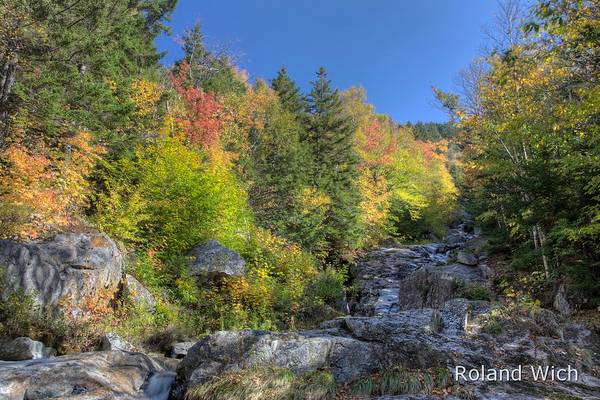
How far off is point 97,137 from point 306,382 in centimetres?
1173

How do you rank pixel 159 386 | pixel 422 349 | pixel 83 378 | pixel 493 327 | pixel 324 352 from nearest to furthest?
pixel 83 378 → pixel 159 386 → pixel 324 352 → pixel 422 349 → pixel 493 327

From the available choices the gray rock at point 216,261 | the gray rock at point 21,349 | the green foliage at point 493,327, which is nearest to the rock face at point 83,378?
the gray rock at point 21,349

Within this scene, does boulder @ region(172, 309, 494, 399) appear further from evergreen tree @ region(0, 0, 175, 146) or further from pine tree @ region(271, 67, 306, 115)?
pine tree @ region(271, 67, 306, 115)

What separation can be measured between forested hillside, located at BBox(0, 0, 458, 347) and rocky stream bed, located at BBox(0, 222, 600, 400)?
7.69ft

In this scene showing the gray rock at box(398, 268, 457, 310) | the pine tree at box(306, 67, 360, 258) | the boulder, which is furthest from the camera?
the pine tree at box(306, 67, 360, 258)

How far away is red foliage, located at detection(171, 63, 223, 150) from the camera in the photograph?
21000 millimetres

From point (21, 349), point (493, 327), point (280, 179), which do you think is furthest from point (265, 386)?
point (280, 179)

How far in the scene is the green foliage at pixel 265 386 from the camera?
19.0 ft

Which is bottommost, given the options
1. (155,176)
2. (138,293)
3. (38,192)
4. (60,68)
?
(138,293)

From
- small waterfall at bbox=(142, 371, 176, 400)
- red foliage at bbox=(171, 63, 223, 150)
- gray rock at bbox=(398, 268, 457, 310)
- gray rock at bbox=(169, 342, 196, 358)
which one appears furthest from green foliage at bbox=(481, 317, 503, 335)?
red foliage at bbox=(171, 63, 223, 150)

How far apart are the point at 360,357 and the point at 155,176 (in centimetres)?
1014

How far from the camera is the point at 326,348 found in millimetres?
7043

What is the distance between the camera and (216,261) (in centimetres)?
1234

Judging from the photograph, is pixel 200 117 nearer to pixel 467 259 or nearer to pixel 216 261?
pixel 216 261
